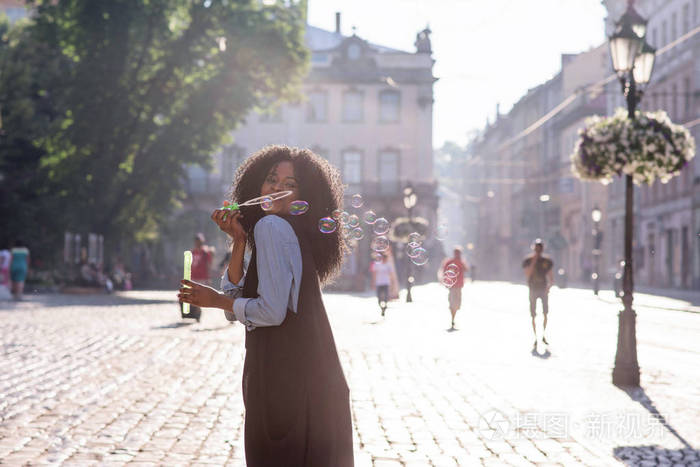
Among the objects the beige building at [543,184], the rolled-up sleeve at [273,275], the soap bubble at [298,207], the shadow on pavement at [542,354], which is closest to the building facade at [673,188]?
the beige building at [543,184]

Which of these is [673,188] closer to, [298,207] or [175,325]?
[175,325]

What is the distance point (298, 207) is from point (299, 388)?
0.69 m

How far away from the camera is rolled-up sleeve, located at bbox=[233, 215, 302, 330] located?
386cm

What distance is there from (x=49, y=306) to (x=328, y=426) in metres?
24.2

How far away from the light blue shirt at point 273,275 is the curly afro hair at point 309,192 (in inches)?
8.0

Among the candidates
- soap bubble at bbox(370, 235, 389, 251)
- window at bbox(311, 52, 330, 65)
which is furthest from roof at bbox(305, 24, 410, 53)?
soap bubble at bbox(370, 235, 389, 251)

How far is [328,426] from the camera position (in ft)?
13.2

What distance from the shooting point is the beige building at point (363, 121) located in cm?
6575

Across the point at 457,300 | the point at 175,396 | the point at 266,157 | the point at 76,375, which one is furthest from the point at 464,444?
the point at 457,300

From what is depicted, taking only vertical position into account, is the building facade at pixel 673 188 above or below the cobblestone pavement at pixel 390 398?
above

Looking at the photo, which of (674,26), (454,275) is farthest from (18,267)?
(674,26)

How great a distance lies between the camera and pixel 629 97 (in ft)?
42.0

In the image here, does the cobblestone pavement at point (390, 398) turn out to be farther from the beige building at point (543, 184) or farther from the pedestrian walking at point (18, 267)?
the beige building at point (543, 184)

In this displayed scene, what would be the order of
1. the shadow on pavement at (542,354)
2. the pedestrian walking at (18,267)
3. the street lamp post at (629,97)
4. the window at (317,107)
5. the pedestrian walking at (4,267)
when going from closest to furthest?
the street lamp post at (629,97)
the shadow on pavement at (542,354)
the pedestrian walking at (18,267)
the pedestrian walking at (4,267)
the window at (317,107)
